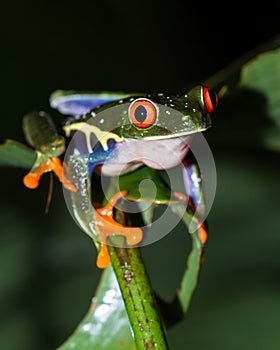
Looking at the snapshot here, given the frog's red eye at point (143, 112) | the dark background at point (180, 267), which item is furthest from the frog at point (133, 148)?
the dark background at point (180, 267)

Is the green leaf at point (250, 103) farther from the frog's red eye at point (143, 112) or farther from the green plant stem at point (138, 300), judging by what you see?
the green plant stem at point (138, 300)

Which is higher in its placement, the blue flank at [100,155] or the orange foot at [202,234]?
the blue flank at [100,155]

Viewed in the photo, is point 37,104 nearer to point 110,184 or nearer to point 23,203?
point 23,203

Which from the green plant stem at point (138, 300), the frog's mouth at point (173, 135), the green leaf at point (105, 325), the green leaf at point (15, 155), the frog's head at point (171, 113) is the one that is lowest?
the green leaf at point (105, 325)

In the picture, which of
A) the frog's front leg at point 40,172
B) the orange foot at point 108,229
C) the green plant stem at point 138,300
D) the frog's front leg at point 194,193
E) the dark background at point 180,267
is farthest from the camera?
the dark background at point 180,267

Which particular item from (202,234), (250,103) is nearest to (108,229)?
(202,234)

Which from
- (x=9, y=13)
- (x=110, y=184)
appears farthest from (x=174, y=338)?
(x=9, y=13)

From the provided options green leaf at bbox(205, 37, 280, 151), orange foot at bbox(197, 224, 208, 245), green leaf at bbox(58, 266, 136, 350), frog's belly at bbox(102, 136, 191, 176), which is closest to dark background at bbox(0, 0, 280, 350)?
green leaf at bbox(205, 37, 280, 151)
